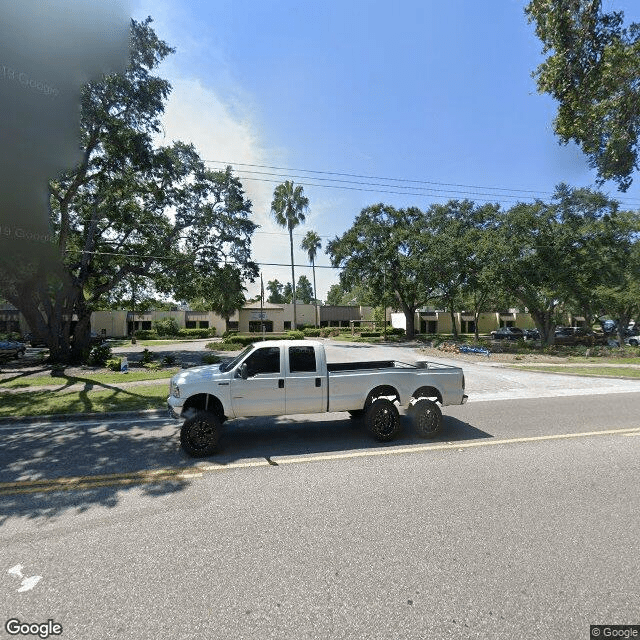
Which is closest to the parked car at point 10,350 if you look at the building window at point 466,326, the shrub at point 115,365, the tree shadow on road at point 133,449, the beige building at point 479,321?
the shrub at point 115,365

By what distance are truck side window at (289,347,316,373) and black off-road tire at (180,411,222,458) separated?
1744mm

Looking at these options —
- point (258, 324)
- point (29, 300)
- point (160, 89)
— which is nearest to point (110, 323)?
point (258, 324)

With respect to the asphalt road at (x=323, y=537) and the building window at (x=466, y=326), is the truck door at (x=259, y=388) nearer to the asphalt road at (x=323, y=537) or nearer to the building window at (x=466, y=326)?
the asphalt road at (x=323, y=537)

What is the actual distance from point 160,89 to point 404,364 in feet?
50.0

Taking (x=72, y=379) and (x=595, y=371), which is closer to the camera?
(x=72, y=379)

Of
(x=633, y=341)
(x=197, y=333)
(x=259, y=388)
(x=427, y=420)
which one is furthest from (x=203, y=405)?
(x=197, y=333)

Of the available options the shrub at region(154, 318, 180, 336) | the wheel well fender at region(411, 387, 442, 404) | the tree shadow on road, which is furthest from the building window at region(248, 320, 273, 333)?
the wheel well fender at region(411, 387, 442, 404)

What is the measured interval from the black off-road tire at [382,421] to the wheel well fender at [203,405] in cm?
279

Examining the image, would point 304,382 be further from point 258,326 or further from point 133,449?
point 258,326

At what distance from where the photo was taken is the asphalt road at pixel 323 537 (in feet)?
9.32

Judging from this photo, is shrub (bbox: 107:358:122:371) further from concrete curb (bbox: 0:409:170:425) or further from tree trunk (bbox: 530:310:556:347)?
tree trunk (bbox: 530:310:556:347)

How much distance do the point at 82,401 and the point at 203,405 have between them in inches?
246

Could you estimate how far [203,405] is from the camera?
22.2 ft

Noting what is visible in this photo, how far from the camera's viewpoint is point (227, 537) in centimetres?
388
